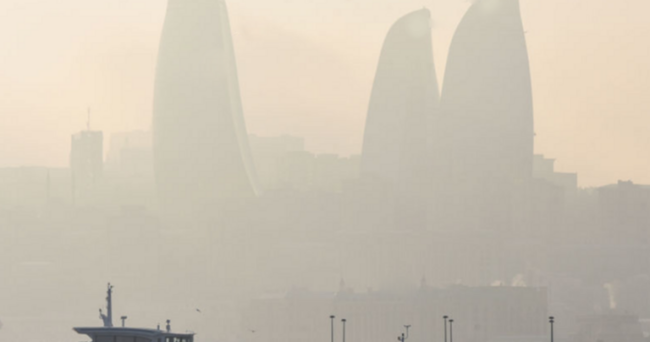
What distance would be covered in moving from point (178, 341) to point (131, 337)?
2161 mm

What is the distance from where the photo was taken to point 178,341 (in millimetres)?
73312

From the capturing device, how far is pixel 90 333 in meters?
71.7

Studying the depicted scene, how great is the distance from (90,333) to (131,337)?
153 cm

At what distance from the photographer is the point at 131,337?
7194 centimetres

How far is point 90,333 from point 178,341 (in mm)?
3563
